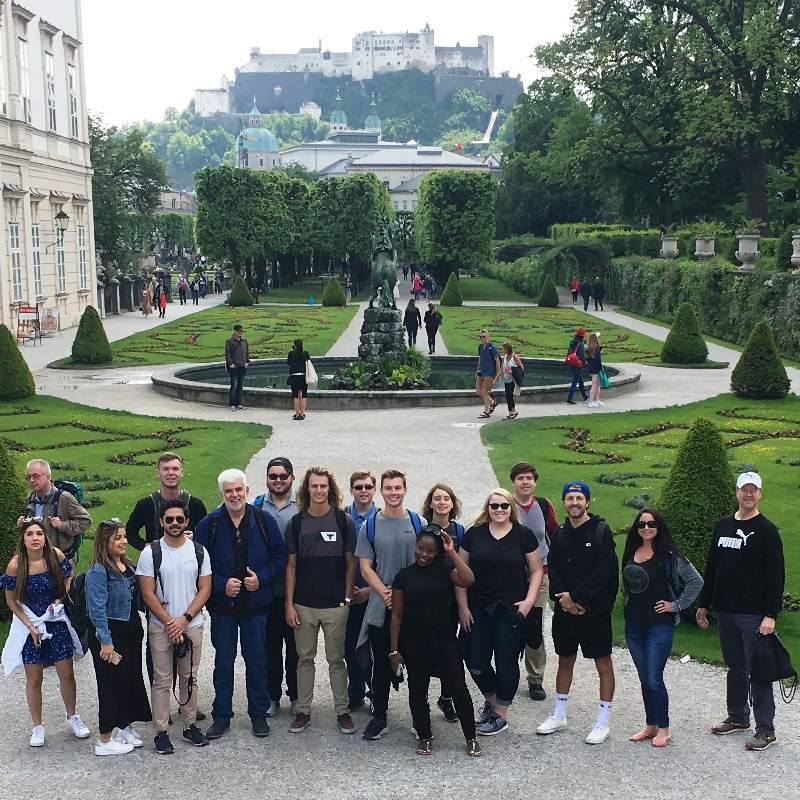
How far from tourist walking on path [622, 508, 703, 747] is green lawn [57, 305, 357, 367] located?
20.3m

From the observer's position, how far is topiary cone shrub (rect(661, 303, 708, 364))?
24484mm

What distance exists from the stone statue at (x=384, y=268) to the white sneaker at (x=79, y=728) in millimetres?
15433

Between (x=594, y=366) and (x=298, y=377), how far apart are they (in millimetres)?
4804

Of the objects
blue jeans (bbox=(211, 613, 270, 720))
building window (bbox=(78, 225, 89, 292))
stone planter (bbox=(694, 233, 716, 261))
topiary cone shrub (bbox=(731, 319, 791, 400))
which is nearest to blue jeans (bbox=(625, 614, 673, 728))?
blue jeans (bbox=(211, 613, 270, 720))

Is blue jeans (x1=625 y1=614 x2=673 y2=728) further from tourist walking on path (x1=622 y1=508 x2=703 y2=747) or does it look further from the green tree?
the green tree

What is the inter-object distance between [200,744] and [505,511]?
2074 mm

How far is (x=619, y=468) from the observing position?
44.2ft

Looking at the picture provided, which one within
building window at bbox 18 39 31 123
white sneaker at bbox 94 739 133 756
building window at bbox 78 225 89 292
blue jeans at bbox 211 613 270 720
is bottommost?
white sneaker at bbox 94 739 133 756

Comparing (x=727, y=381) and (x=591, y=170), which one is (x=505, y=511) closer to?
(x=727, y=381)

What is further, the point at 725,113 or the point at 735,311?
the point at 725,113

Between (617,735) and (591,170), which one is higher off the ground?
(591,170)

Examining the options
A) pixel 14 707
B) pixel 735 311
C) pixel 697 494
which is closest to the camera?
pixel 14 707

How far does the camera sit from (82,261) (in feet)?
123

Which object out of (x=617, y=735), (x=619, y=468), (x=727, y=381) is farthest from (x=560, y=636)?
(x=727, y=381)
